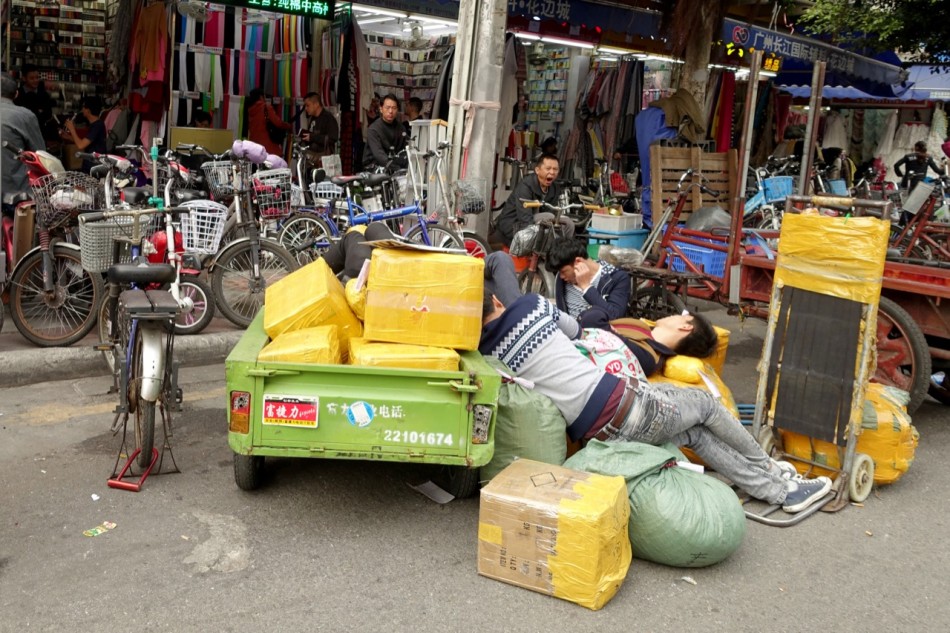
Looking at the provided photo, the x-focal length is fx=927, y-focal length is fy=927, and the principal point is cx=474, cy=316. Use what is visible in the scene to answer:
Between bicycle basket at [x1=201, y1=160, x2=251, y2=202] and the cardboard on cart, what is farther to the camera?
bicycle basket at [x1=201, y1=160, x2=251, y2=202]

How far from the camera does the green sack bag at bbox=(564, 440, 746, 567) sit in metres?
4.04

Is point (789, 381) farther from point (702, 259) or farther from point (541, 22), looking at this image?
point (541, 22)

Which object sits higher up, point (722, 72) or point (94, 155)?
point (722, 72)

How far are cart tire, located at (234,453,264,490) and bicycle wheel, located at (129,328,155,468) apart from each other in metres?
0.49

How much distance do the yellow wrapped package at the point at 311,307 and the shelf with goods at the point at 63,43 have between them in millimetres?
9141

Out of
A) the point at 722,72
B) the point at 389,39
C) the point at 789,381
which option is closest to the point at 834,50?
the point at 722,72

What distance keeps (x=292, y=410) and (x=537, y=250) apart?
435 centimetres

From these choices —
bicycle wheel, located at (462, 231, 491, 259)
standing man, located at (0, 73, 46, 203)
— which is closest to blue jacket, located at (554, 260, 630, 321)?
bicycle wheel, located at (462, 231, 491, 259)

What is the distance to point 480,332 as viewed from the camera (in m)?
4.58

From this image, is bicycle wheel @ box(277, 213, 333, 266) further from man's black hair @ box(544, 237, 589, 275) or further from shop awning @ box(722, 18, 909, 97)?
shop awning @ box(722, 18, 909, 97)

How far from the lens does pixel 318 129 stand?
40.8ft

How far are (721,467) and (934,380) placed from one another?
330 cm

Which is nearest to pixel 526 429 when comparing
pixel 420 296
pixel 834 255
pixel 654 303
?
pixel 420 296

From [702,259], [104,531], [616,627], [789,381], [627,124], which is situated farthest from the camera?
[627,124]
